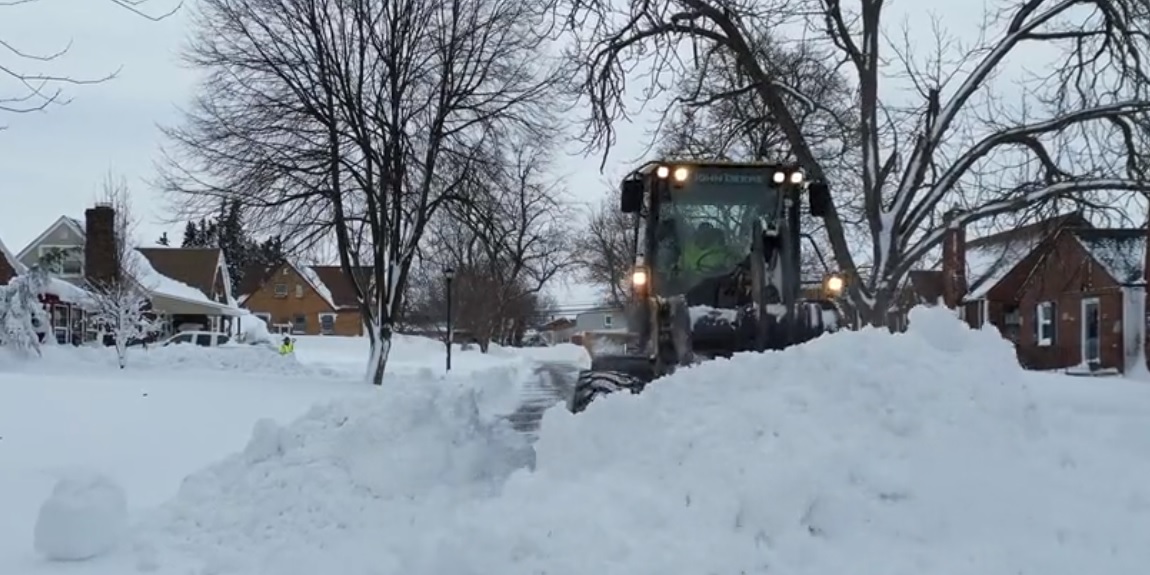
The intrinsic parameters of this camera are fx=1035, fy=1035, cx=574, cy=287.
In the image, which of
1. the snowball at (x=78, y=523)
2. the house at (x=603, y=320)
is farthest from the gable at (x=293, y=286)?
the snowball at (x=78, y=523)

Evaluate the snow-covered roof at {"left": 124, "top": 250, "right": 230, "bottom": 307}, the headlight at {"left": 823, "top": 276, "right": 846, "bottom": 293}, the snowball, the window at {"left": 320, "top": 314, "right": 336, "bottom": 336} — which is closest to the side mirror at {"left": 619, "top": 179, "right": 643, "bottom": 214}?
the headlight at {"left": 823, "top": 276, "right": 846, "bottom": 293}

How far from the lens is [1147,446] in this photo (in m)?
6.48

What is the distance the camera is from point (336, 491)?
26.1 ft

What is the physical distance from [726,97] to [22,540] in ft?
44.9

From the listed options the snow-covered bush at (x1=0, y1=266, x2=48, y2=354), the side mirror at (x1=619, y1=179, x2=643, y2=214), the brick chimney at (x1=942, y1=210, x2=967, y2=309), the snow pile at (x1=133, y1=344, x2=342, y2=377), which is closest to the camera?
the side mirror at (x1=619, y1=179, x2=643, y2=214)

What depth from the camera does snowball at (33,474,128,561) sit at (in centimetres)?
605

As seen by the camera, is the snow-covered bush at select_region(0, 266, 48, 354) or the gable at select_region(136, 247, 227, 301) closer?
the snow-covered bush at select_region(0, 266, 48, 354)

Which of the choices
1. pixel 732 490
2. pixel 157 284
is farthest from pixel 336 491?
pixel 157 284

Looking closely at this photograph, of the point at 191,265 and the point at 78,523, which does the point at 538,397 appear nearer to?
the point at 78,523

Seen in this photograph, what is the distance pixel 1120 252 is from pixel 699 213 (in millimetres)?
26337

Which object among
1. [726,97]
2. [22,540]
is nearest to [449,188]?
[726,97]

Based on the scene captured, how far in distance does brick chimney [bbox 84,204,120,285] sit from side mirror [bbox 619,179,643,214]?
31.7 metres

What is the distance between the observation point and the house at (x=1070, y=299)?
29.5m

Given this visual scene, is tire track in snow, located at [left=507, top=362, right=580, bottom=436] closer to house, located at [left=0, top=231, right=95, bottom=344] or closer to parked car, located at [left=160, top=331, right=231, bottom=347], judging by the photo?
parked car, located at [left=160, top=331, right=231, bottom=347]
